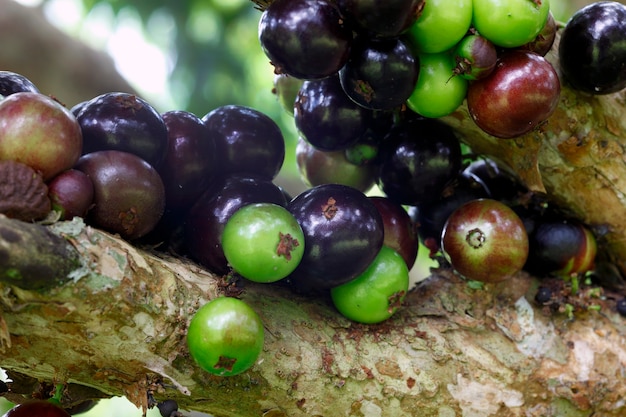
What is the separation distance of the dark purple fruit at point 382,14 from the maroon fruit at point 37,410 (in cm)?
106

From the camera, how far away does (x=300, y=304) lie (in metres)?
1.61

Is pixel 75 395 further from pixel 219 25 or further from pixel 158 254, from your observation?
pixel 219 25

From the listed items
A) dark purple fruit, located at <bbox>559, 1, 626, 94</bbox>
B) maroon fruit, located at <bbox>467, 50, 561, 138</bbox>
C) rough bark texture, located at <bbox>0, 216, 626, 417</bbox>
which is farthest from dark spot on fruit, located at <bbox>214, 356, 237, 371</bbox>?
dark purple fruit, located at <bbox>559, 1, 626, 94</bbox>

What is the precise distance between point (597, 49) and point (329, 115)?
0.69m

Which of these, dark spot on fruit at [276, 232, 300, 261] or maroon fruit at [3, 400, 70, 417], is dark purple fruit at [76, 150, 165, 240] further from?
maroon fruit at [3, 400, 70, 417]

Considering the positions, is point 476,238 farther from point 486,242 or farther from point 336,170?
point 336,170

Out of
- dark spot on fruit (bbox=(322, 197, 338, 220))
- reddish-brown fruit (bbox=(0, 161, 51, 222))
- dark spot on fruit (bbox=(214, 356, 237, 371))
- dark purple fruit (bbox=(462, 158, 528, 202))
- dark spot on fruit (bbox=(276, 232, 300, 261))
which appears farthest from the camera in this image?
dark purple fruit (bbox=(462, 158, 528, 202))

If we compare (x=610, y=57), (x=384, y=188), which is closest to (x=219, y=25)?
(x=384, y=188)

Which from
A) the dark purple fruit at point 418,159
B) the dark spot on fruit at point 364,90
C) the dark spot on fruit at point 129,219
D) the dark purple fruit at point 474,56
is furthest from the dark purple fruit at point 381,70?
the dark spot on fruit at point 129,219

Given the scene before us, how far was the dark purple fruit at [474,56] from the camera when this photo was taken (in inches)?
57.4

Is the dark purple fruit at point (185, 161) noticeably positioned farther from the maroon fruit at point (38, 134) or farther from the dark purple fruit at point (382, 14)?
the dark purple fruit at point (382, 14)

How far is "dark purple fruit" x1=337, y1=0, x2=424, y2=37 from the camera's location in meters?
1.30

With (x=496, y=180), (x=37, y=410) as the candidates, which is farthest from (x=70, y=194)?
(x=496, y=180)

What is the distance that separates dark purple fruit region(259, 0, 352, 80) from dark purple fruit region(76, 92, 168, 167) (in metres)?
0.33
